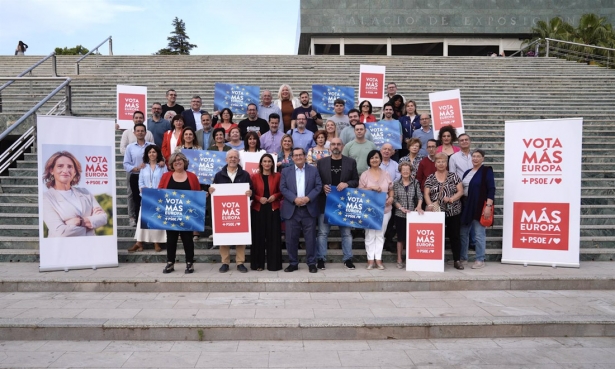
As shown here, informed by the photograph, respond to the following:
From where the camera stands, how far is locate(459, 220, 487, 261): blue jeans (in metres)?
8.20

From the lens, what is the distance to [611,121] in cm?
1355

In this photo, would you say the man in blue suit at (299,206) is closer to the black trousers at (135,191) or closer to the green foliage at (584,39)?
the black trousers at (135,191)

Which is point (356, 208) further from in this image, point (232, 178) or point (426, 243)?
point (232, 178)

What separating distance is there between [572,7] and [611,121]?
1107 inches

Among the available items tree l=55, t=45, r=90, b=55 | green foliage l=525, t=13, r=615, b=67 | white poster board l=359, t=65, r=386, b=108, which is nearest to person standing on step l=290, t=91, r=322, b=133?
white poster board l=359, t=65, r=386, b=108

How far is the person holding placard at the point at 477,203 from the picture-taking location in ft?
26.6

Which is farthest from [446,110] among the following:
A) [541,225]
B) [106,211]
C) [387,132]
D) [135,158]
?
[106,211]

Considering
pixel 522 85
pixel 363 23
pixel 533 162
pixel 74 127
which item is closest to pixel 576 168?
pixel 533 162

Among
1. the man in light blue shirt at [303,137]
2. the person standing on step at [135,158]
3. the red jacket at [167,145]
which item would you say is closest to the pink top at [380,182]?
the man in light blue shirt at [303,137]

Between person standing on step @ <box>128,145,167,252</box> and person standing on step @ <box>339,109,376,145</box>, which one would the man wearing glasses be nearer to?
person standing on step @ <box>339,109,376,145</box>

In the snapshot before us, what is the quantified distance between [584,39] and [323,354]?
3009cm

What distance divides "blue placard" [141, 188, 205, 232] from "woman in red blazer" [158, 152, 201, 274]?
15 centimetres

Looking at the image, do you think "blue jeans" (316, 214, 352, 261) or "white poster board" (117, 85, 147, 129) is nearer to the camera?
"blue jeans" (316, 214, 352, 261)

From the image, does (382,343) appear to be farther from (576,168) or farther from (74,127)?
(74,127)
